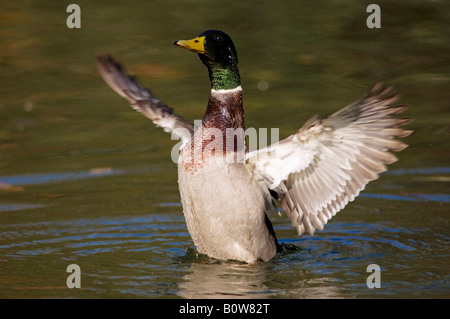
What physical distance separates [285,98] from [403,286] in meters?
6.03

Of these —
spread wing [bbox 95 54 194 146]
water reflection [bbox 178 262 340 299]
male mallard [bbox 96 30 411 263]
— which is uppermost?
spread wing [bbox 95 54 194 146]

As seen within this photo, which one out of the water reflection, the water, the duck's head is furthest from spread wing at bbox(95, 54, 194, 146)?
the water reflection

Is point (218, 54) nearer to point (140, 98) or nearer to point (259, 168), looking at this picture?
point (259, 168)

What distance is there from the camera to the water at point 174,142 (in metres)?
7.07

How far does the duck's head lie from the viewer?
7.39m

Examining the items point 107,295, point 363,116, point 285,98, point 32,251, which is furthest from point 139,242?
point 285,98

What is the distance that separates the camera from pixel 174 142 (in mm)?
11164

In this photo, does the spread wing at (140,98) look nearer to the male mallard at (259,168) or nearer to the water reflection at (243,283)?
the male mallard at (259,168)

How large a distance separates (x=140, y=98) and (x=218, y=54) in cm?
166

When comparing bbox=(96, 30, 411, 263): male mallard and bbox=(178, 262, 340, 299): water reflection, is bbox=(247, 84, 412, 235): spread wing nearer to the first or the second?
bbox=(96, 30, 411, 263): male mallard

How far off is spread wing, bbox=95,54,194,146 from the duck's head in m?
0.85
